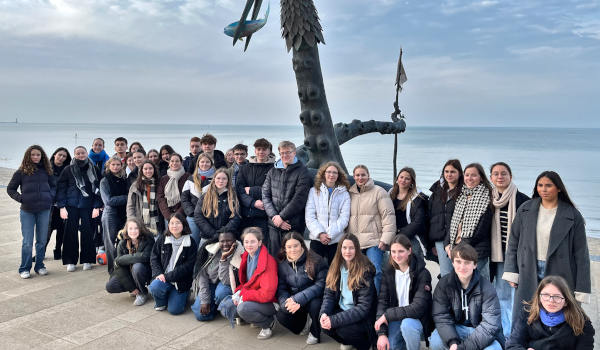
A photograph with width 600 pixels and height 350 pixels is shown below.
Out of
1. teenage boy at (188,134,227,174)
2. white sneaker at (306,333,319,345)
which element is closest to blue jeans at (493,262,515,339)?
white sneaker at (306,333,319,345)

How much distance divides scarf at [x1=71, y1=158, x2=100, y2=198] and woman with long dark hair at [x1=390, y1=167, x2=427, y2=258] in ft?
12.1

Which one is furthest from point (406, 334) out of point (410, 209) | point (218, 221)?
point (218, 221)

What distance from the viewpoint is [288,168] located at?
4820 mm

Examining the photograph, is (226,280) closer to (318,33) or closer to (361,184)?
(361,184)

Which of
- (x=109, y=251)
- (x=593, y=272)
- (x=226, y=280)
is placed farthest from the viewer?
(x=593, y=272)

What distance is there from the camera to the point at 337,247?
428cm

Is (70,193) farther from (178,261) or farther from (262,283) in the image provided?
(262,283)

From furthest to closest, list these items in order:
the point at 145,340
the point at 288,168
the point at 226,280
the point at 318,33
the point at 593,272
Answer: the point at 318,33 → the point at 593,272 → the point at 288,168 → the point at 226,280 → the point at 145,340

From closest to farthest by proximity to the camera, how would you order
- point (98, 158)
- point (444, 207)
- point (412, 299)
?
1. point (412, 299)
2. point (444, 207)
3. point (98, 158)

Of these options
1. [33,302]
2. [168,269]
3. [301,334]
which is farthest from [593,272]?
[33,302]

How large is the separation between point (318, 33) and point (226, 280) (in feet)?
12.5

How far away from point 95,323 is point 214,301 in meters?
1.07

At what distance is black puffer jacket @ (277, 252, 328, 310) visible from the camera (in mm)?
4059

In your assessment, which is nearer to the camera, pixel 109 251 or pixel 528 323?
pixel 528 323
